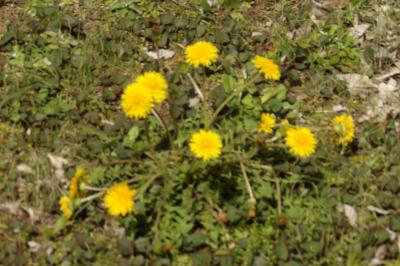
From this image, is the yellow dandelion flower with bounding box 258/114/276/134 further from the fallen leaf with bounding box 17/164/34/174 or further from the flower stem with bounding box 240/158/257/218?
the fallen leaf with bounding box 17/164/34/174

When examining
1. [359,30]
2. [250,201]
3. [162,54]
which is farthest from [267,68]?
[359,30]

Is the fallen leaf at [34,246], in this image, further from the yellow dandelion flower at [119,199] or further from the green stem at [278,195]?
the green stem at [278,195]

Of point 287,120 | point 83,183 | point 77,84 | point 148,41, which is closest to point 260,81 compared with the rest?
point 287,120

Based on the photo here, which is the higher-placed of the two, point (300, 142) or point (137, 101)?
point (137, 101)

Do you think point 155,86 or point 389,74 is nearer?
point 155,86

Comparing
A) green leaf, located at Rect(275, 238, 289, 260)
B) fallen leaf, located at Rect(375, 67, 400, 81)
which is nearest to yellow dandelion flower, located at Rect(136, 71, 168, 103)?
green leaf, located at Rect(275, 238, 289, 260)

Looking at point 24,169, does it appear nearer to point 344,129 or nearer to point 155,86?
point 155,86

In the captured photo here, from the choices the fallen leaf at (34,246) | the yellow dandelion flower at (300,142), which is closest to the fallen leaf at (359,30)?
the yellow dandelion flower at (300,142)

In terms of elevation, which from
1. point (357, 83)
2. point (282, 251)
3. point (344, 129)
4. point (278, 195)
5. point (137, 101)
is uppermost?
point (137, 101)
